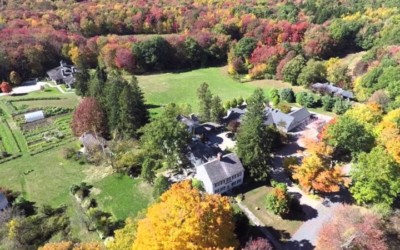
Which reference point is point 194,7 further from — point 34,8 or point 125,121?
point 125,121

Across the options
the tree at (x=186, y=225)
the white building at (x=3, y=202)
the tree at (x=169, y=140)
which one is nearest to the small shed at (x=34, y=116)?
the white building at (x=3, y=202)

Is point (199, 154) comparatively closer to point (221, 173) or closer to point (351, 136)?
point (221, 173)

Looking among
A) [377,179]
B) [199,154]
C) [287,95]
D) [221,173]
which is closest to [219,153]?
[199,154]

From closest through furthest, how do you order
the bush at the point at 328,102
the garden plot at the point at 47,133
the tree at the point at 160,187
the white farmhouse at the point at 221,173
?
the tree at the point at 160,187, the white farmhouse at the point at 221,173, the garden plot at the point at 47,133, the bush at the point at 328,102

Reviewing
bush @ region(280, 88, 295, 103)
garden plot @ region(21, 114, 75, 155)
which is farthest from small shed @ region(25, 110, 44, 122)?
bush @ region(280, 88, 295, 103)

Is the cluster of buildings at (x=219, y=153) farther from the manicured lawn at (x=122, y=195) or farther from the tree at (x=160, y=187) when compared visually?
the manicured lawn at (x=122, y=195)

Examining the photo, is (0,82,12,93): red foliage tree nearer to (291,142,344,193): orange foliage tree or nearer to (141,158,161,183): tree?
(141,158,161,183): tree

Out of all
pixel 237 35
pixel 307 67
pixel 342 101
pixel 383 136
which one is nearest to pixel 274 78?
pixel 307 67
